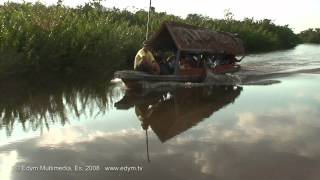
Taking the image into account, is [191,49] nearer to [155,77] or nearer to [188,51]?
[188,51]

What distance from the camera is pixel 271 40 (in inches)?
1593

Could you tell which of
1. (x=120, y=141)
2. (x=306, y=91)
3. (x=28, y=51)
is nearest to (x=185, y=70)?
(x=306, y=91)

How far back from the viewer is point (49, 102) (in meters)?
12.6

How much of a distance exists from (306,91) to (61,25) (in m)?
9.21

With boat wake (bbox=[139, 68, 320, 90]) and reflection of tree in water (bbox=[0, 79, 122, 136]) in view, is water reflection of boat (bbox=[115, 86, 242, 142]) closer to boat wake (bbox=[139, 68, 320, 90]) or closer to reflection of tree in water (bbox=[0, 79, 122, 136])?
boat wake (bbox=[139, 68, 320, 90])

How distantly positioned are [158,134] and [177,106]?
3229 mm

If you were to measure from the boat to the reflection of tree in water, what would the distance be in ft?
4.00

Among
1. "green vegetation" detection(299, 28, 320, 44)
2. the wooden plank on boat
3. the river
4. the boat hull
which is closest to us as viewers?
the river

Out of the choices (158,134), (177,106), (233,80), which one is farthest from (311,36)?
(158,134)

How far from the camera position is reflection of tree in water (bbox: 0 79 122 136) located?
34.4 ft

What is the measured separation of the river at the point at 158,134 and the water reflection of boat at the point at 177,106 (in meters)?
0.02

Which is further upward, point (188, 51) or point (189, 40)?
point (189, 40)

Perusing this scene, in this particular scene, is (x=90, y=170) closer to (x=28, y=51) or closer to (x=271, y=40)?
(x=28, y=51)

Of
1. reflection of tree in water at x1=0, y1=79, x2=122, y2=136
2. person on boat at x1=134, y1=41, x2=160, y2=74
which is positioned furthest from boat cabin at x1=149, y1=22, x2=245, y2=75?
reflection of tree in water at x1=0, y1=79, x2=122, y2=136
